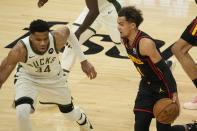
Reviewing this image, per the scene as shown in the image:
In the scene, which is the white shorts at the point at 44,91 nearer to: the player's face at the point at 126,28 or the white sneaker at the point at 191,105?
the player's face at the point at 126,28

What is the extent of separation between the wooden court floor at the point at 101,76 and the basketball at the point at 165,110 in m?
1.35

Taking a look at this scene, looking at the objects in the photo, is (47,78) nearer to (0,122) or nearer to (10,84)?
(0,122)

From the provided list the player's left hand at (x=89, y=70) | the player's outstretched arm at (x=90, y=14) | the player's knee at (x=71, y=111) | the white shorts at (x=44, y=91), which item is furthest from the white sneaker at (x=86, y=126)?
the player's outstretched arm at (x=90, y=14)

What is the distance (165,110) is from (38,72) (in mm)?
1488

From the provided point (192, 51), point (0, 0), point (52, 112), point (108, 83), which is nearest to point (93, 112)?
point (52, 112)

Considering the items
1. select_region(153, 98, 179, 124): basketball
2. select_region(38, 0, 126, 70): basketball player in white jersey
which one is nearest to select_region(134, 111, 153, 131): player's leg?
select_region(153, 98, 179, 124): basketball

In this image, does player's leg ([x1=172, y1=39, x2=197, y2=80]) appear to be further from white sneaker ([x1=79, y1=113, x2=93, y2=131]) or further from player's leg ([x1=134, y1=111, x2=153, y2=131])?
white sneaker ([x1=79, y1=113, x2=93, y2=131])

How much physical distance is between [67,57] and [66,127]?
1210 millimetres

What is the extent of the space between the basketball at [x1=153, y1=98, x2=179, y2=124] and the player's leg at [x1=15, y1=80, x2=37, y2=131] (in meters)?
1.31

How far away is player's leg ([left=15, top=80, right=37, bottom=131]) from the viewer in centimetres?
572

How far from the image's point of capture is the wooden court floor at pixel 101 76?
714 cm

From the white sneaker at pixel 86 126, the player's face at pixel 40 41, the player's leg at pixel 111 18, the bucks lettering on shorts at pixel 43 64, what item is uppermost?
the player's leg at pixel 111 18

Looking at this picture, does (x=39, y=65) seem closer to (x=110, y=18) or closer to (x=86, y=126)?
(x=86, y=126)

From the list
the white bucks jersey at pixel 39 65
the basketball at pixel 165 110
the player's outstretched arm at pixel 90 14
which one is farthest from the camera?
the player's outstretched arm at pixel 90 14
